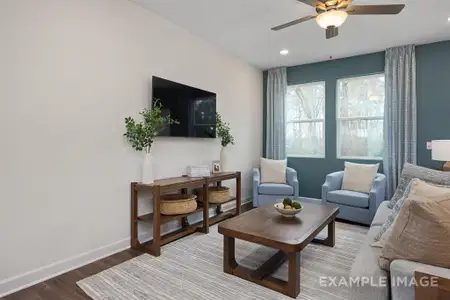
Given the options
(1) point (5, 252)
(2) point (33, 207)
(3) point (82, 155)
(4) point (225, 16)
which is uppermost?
(4) point (225, 16)

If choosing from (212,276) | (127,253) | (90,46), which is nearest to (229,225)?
(212,276)

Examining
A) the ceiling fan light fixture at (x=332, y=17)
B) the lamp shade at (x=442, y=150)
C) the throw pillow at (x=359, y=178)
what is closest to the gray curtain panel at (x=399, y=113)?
the throw pillow at (x=359, y=178)

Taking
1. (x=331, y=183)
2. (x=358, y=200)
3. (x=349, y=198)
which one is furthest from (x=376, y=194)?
(x=331, y=183)

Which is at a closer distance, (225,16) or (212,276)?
(212,276)

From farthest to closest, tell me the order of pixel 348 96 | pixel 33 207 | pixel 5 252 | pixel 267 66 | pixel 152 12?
pixel 267 66 → pixel 348 96 → pixel 152 12 → pixel 33 207 → pixel 5 252

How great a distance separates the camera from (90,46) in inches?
98.6

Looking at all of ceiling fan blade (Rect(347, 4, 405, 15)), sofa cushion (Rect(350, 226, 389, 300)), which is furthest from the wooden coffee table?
ceiling fan blade (Rect(347, 4, 405, 15))

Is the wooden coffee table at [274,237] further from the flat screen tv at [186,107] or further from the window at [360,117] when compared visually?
the window at [360,117]

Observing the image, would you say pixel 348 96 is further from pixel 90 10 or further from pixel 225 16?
pixel 90 10

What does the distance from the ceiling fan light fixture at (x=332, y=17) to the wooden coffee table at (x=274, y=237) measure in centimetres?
178

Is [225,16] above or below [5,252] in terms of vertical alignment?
above

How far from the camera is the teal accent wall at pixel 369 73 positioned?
394cm

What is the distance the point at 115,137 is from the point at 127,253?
122 cm

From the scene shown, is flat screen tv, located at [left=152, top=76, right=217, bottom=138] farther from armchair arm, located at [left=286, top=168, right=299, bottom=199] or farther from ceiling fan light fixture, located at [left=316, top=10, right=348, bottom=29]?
ceiling fan light fixture, located at [left=316, top=10, right=348, bottom=29]
